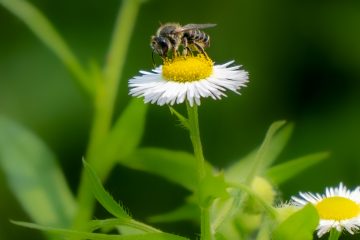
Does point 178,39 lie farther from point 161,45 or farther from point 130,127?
point 130,127

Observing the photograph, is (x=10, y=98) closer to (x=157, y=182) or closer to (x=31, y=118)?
(x=31, y=118)

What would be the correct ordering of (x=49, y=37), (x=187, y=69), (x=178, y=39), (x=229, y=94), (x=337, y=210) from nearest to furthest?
(x=337, y=210)
(x=187, y=69)
(x=178, y=39)
(x=49, y=37)
(x=229, y=94)

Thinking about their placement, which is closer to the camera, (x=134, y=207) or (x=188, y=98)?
(x=188, y=98)

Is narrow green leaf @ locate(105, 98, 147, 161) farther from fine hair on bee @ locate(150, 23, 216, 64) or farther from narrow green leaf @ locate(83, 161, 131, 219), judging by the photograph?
narrow green leaf @ locate(83, 161, 131, 219)

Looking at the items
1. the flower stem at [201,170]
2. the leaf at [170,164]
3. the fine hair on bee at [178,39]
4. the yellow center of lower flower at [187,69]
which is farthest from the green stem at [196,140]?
the leaf at [170,164]

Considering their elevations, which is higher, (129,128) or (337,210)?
(129,128)

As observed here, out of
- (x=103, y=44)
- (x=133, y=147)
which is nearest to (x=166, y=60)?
(x=133, y=147)

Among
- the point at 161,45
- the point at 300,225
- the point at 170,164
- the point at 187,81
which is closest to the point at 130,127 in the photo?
the point at 170,164
